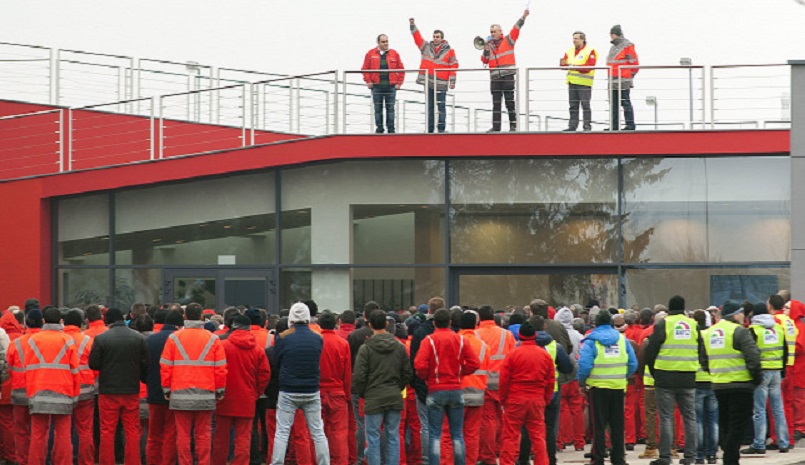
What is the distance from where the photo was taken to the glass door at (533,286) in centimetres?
2475

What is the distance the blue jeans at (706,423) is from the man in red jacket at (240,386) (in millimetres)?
5405

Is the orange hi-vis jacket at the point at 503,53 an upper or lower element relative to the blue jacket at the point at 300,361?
upper

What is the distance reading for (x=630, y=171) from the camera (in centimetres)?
2467

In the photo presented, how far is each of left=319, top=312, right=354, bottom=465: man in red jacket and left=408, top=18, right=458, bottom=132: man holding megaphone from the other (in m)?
10.4

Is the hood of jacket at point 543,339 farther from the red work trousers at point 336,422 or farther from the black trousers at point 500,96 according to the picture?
the black trousers at point 500,96

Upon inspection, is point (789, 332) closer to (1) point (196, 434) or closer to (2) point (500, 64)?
(1) point (196, 434)

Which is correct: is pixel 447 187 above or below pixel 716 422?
above

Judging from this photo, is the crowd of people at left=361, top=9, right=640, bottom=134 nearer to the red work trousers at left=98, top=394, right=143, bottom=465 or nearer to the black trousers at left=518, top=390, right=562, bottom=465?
the black trousers at left=518, top=390, right=562, bottom=465

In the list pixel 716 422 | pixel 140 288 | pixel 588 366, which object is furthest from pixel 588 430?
pixel 140 288

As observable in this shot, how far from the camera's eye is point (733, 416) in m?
15.1

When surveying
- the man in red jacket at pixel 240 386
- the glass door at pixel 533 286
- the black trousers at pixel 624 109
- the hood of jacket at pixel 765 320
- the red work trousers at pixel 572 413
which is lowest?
the red work trousers at pixel 572 413

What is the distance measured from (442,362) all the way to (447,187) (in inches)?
423

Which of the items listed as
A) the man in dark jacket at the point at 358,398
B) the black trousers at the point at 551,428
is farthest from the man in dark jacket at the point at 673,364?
the man in dark jacket at the point at 358,398

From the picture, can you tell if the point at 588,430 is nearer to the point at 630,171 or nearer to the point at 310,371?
the point at 310,371
